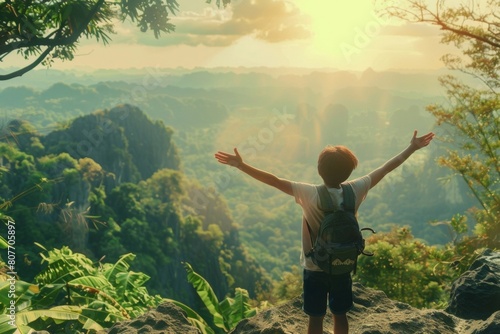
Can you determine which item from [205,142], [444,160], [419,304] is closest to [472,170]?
[444,160]

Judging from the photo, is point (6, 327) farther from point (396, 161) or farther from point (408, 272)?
point (408, 272)

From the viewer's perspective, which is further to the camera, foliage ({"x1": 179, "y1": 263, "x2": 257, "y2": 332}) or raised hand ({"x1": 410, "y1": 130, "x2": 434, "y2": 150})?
foliage ({"x1": 179, "y1": 263, "x2": 257, "y2": 332})

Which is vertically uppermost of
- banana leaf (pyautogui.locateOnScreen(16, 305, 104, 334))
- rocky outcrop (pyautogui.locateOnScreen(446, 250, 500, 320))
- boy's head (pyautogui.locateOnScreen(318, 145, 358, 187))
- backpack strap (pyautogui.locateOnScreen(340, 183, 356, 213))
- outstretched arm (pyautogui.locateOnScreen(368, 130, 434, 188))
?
boy's head (pyautogui.locateOnScreen(318, 145, 358, 187))

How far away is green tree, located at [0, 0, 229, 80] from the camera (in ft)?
24.3

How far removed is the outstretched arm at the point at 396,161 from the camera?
3139 mm

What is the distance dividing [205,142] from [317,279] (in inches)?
6314

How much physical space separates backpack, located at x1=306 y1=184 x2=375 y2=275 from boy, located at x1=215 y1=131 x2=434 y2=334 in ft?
0.18

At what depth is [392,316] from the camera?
3.63 meters

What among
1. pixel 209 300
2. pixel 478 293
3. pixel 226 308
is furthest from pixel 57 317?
pixel 478 293

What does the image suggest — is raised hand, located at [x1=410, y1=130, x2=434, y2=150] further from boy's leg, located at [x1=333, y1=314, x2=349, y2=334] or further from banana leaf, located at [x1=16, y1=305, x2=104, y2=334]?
banana leaf, located at [x1=16, y1=305, x2=104, y2=334]

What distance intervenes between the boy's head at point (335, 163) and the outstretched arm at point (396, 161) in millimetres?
288

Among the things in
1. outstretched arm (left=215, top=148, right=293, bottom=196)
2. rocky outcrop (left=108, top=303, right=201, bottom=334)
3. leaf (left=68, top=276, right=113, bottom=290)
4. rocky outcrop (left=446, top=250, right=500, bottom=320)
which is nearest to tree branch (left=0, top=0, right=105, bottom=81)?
leaf (left=68, top=276, right=113, bottom=290)

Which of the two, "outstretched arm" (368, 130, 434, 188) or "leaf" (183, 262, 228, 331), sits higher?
"outstretched arm" (368, 130, 434, 188)

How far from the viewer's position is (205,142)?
162375 mm
